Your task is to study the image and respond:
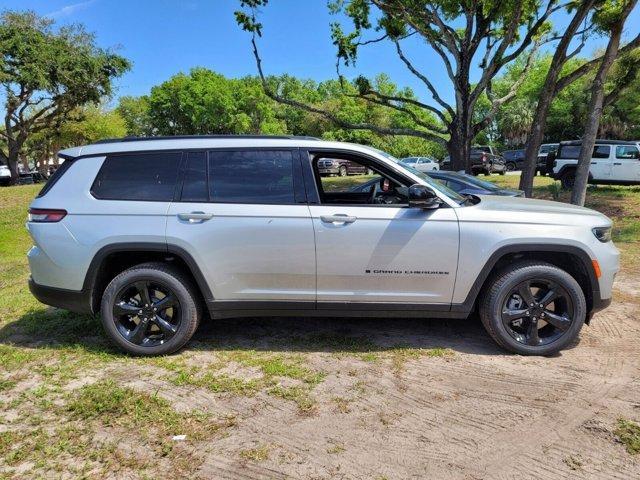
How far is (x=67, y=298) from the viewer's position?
4004mm

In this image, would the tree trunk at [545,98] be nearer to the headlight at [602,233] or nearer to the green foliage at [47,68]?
the headlight at [602,233]

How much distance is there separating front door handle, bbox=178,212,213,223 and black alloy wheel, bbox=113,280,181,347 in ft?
1.97

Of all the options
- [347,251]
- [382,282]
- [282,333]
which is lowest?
[282,333]

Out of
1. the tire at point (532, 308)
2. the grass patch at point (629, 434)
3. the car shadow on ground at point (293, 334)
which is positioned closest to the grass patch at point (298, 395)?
the car shadow on ground at point (293, 334)

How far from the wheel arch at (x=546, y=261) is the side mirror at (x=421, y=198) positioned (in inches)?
25.7

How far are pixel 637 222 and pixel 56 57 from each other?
87.4 feet

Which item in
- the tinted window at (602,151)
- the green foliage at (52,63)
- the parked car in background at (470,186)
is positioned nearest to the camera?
the parked car in background at (470,186)

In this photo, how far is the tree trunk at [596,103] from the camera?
9.59 meters

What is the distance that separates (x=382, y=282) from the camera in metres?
3.89

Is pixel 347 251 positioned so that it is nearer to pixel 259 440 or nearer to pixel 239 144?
pixel 239 144

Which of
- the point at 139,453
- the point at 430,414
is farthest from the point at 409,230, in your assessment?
the point at 139,453

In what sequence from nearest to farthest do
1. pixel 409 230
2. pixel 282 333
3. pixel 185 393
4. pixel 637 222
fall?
pixel 185 393 < pixel 409 230 < pixel 282 333 < pixel 637 222

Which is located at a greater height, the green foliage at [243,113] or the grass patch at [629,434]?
the green foliage at [243,113]

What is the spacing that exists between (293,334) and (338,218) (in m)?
1.36
